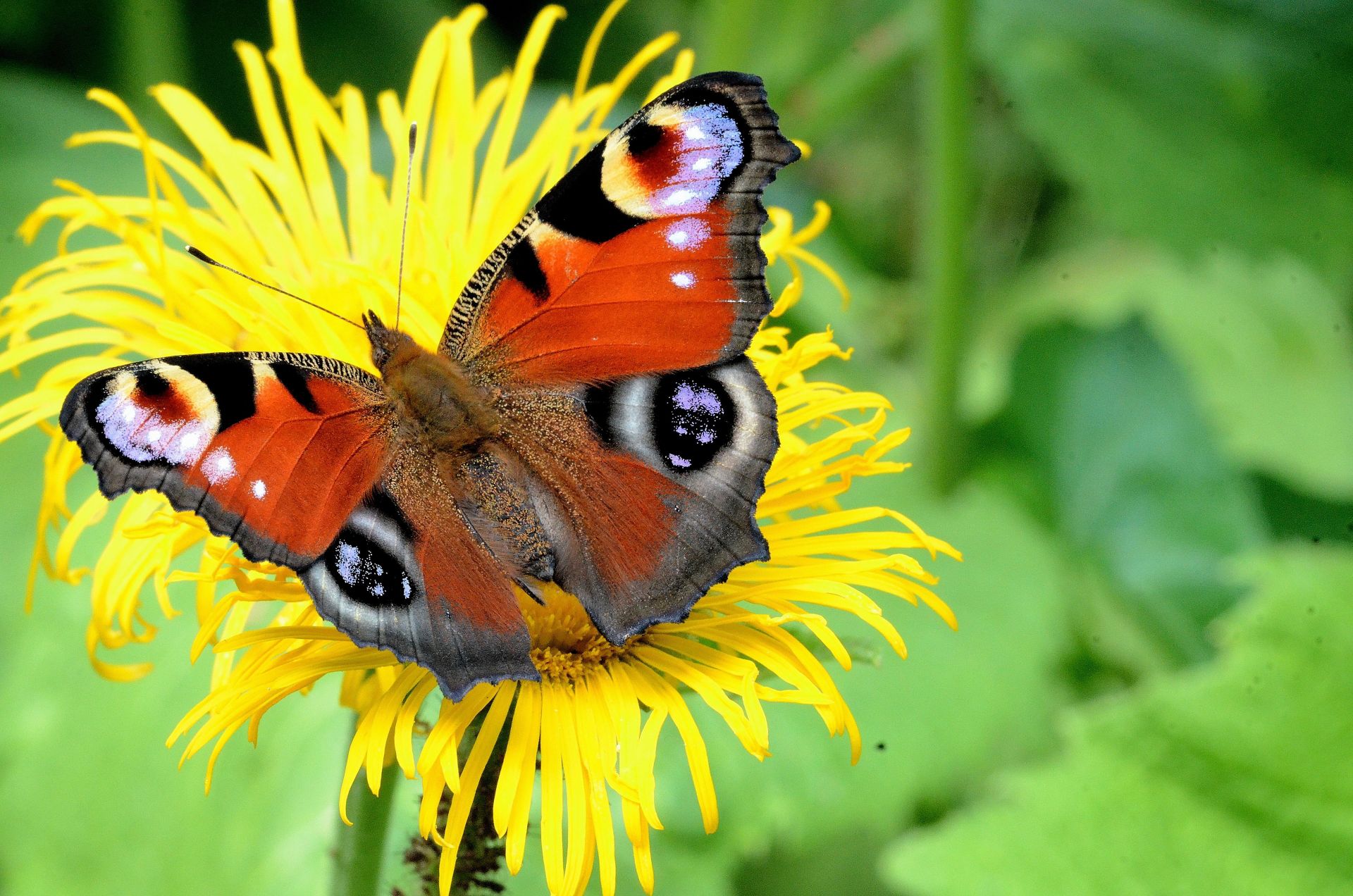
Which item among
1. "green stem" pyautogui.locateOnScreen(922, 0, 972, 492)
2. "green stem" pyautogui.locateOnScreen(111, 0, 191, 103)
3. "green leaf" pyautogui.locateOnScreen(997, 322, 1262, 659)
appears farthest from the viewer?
→ "green stem" pyautogui.locateOnScreen(111, 0, 191, 103)

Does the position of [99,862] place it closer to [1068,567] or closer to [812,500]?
[812,500]

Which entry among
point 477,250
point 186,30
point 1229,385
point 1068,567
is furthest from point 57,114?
point 1229,385

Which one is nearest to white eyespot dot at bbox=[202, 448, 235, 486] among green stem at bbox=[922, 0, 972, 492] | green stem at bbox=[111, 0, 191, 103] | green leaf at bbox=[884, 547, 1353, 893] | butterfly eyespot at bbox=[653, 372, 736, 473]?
butterfly eyespot at bbox=[653, 372, 736, 473]

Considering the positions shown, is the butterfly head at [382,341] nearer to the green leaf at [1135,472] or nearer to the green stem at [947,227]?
the green stem at [947,227]

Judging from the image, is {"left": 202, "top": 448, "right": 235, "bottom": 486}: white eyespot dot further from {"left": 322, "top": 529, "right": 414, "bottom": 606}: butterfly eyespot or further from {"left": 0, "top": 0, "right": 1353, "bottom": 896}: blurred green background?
{"left": 0, "top": 0, "right": 1353, "bottom": 896}: blurred green background

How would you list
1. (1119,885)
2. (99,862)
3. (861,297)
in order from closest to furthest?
(1119,885)
(99,862)
(861,297)

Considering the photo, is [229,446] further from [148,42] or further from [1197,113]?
[1197,113]
